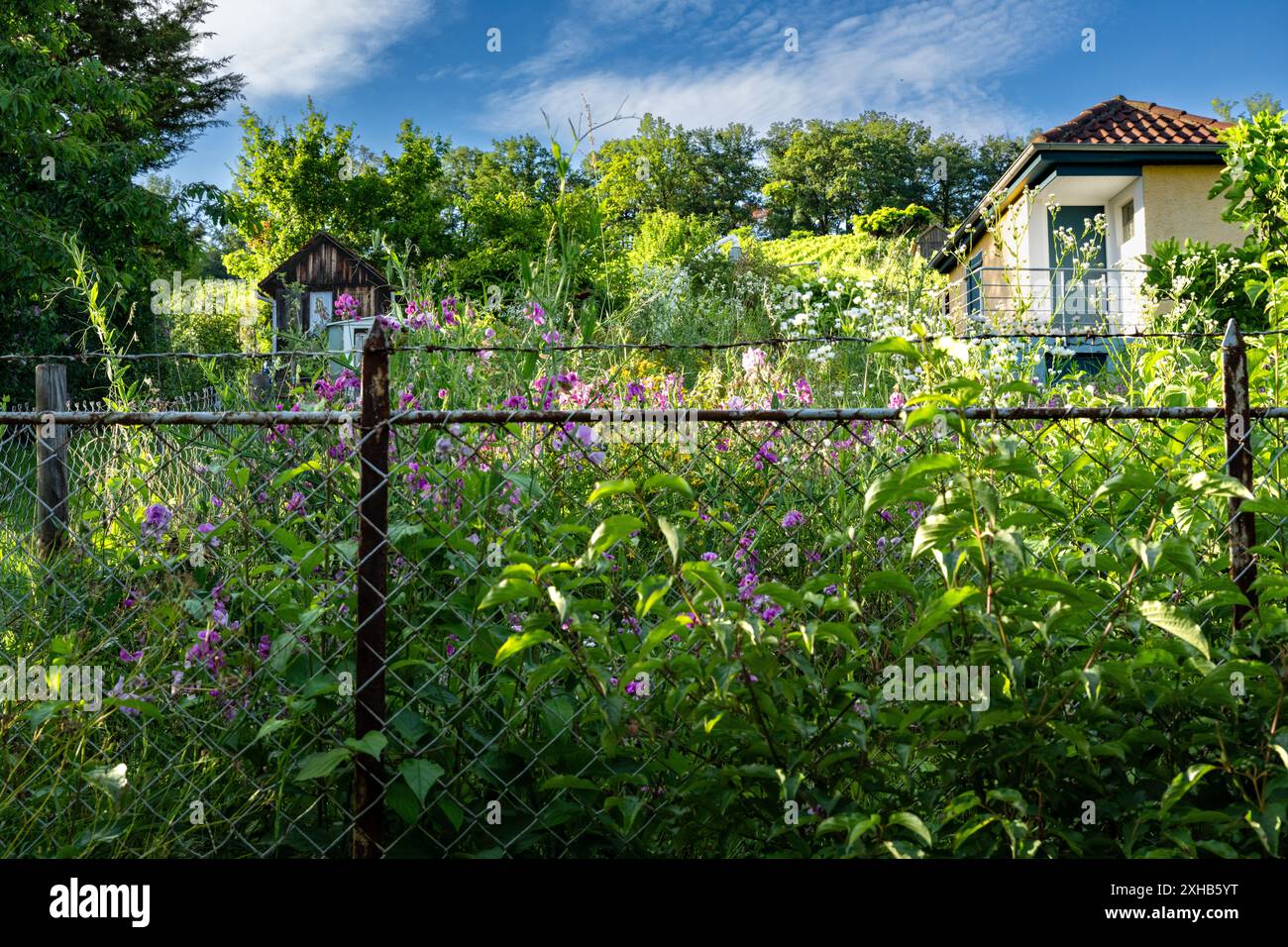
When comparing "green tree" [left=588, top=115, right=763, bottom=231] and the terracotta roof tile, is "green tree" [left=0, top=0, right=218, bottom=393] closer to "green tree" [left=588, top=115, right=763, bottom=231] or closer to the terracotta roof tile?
the terracotta roof tile

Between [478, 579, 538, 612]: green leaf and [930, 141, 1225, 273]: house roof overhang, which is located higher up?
[930, 141, 1225, 273]: house roof overhang

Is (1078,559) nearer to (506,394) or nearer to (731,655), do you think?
(731,655)

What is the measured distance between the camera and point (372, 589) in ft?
6.91

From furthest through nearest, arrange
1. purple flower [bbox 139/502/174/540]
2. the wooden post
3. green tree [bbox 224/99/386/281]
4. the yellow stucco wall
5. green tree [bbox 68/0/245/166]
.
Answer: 1. green tree [bbox 224/99/386/281]
2. green tree [bbox 68/0/245/166]
3. the yellow stucco wall
4. the wooden post
5. purple flower [bbox 139/502/174/540]

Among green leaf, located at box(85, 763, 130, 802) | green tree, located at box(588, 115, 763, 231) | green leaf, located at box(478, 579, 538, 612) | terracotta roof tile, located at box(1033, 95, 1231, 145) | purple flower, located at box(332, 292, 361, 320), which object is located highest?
green tree, located at box(588, 115, 763, 231)

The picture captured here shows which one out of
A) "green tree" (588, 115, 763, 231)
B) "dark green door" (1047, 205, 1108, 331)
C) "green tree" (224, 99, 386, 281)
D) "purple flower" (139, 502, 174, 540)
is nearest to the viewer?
"purple flower" (139, 502, 174, 540)

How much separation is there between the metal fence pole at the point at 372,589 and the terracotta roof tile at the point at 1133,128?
45.2ft

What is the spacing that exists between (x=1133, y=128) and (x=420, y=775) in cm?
1561

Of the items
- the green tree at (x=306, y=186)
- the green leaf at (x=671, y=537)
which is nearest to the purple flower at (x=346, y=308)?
the green leaf at (x=671, y=537)

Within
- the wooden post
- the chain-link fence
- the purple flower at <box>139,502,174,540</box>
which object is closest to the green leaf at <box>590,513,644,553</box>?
the chain-link fence

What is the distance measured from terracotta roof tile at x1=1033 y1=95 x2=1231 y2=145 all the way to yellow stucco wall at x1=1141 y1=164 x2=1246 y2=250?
15.8 inches

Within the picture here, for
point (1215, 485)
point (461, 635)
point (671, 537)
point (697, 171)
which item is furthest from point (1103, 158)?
point (697, 171)

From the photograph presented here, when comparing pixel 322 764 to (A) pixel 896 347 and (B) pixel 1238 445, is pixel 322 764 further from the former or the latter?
(B) pixel 1238 445

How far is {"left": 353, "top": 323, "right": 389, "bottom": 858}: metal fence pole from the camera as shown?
2.04 metres
